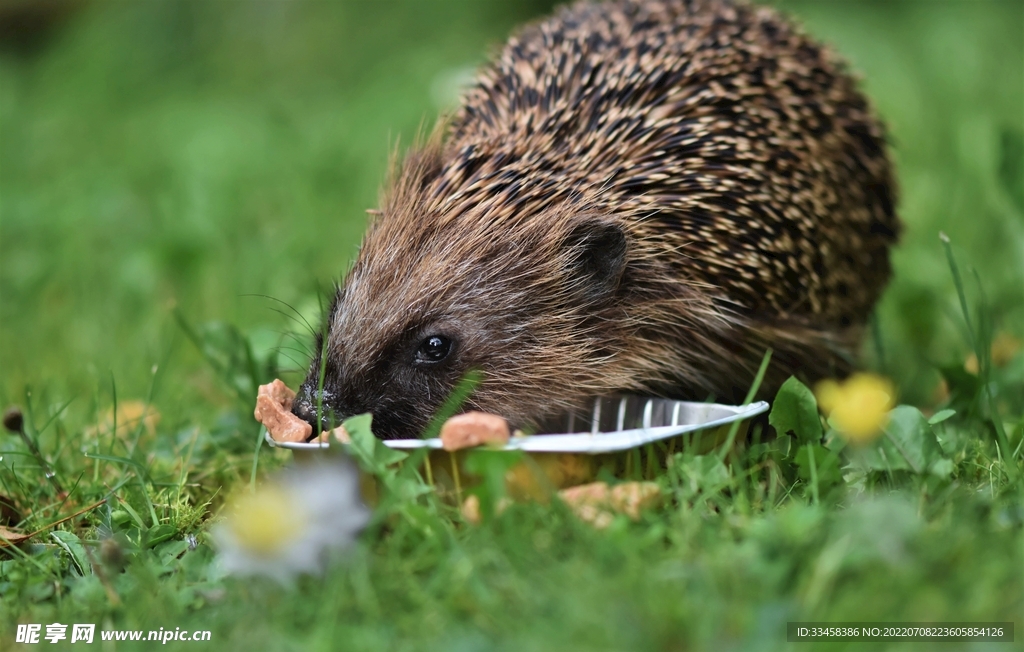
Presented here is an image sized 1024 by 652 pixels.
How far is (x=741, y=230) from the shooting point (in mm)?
4262

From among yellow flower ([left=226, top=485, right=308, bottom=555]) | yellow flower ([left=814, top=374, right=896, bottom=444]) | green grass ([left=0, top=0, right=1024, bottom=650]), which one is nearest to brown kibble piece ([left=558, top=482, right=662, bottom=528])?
green grass ([left=0, top=0, right=1024, bottom=650])

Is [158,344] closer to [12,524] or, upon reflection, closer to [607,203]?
[12,524]

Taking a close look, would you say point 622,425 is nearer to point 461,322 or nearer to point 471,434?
point 461,322

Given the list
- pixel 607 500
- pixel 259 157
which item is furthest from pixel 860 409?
pixel 259 157

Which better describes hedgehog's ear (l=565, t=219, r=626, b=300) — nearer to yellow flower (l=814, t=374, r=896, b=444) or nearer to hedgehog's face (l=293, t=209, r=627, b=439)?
hedgehog's face (l=293, t=209, r=627, b=439)

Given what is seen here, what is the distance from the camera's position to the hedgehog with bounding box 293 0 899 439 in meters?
3.95

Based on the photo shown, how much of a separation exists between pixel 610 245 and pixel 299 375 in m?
1.47

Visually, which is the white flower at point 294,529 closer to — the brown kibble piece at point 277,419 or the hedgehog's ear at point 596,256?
the brown kibble piece at point 277,419

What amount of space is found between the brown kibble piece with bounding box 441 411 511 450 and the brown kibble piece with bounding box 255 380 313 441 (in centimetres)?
58

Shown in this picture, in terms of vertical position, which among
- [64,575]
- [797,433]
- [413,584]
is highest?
[797,433]

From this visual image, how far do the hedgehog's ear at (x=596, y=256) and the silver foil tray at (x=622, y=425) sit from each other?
44 cm

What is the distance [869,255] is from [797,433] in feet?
5.32

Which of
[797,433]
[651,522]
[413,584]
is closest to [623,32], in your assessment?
[797,433]

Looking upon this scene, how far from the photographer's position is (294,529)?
2840 mm
